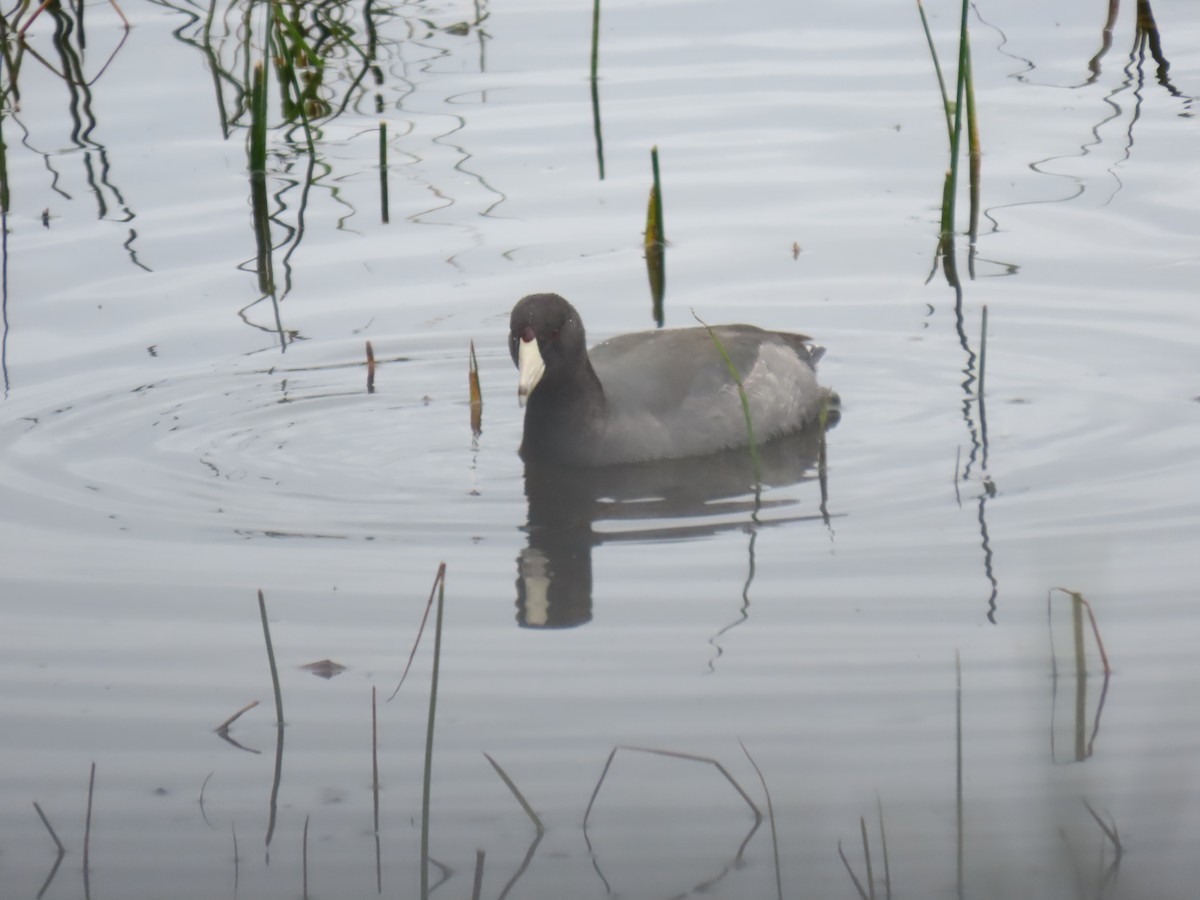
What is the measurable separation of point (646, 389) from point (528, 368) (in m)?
0.74

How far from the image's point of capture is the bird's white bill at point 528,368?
21.9 ft

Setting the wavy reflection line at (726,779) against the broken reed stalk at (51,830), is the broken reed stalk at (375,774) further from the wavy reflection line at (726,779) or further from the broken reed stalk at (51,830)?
the broken reed stalk at (51,830)

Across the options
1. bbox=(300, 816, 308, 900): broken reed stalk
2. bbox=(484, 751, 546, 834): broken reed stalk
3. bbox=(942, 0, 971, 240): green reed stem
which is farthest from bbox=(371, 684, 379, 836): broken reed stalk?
bbox=(942, 0, 971, 240): green reed stem

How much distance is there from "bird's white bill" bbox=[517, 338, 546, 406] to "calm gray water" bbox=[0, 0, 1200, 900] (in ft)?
1.30

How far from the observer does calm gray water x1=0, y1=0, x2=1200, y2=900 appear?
4359 mm

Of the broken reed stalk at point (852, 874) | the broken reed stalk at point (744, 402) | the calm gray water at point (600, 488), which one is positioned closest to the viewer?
the broken reed stalk at point (852, 874)

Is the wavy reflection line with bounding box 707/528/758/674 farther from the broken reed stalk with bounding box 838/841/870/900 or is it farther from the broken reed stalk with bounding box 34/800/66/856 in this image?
the broken reed stalk with bounding box 34/800/66/856

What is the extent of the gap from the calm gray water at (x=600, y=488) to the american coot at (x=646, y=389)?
186 millimetres

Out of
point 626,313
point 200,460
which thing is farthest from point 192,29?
point 200,460

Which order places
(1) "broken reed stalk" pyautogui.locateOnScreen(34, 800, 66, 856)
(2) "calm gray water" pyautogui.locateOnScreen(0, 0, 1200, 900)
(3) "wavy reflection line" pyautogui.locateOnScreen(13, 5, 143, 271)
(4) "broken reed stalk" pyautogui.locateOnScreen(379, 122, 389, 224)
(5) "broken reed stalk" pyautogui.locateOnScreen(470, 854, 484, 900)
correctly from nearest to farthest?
(5) "broken reed stalk" pyautogui.locateOnScreen(470, 854, 484, 900) → (1) "broken reed stalk" pyautogui.locateOnScreen(34, 800, 66, 856) → (2) "calm gray water" pyautogui.locateOnScreen(0, 0, 1200, 900) → (4) "broken reed stalk" pyautogui.locateOnScreen(379, 122, 389, 224) → (3) "wavy reflection line" pyautogui.locateOnScreen(13, 5, 143, 271)

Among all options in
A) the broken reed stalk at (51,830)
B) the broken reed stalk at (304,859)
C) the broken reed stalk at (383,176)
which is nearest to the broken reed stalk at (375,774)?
the broken reed stalk at (304,859)

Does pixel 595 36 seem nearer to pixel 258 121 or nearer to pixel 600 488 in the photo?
pixel 258 121

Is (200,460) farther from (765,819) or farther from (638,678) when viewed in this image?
(765,819)

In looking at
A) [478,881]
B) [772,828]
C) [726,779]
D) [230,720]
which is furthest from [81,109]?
[772,828]
